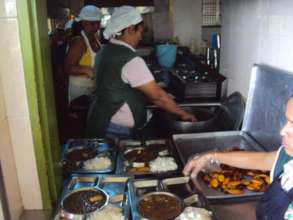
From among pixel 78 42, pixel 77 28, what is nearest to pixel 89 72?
pixel 78 42

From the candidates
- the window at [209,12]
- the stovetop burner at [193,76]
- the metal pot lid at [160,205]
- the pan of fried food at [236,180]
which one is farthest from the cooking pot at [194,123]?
the window at [209,12]

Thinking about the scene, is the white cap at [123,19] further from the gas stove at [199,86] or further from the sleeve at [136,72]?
Result: the gas stove at [199,86]

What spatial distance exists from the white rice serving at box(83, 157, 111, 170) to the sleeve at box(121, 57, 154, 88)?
0.53 m

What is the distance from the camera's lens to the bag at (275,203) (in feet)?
2.89

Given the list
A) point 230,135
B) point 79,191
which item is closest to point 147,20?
point 230,135

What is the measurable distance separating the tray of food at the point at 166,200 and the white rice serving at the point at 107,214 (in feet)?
0.16

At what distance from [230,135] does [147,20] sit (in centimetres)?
339

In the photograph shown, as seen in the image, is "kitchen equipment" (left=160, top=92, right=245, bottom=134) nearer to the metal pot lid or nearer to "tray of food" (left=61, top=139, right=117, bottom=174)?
"tray of food" (left=61, top=139, right=117, bottom=174)

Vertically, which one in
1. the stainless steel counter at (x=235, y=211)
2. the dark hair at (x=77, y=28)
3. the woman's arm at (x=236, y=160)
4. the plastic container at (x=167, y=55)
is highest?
the dark hair at (x=77, y=28)

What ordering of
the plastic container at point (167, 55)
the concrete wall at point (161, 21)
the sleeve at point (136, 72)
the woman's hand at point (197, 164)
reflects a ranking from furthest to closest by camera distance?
the concrete wall at point (161, 21) < the plastic container at point (167, 55) < the sleeve at point (136, 72) < the woman's hand at point (197, 164)

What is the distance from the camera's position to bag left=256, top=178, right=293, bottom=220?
880 mm

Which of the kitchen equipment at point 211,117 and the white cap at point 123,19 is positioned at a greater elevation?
the white cap at point 123,19

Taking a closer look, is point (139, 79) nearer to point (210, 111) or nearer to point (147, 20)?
point (210, 111)

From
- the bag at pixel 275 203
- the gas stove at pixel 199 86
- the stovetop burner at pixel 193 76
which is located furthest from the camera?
the stovetop burner at pixel 193 76
